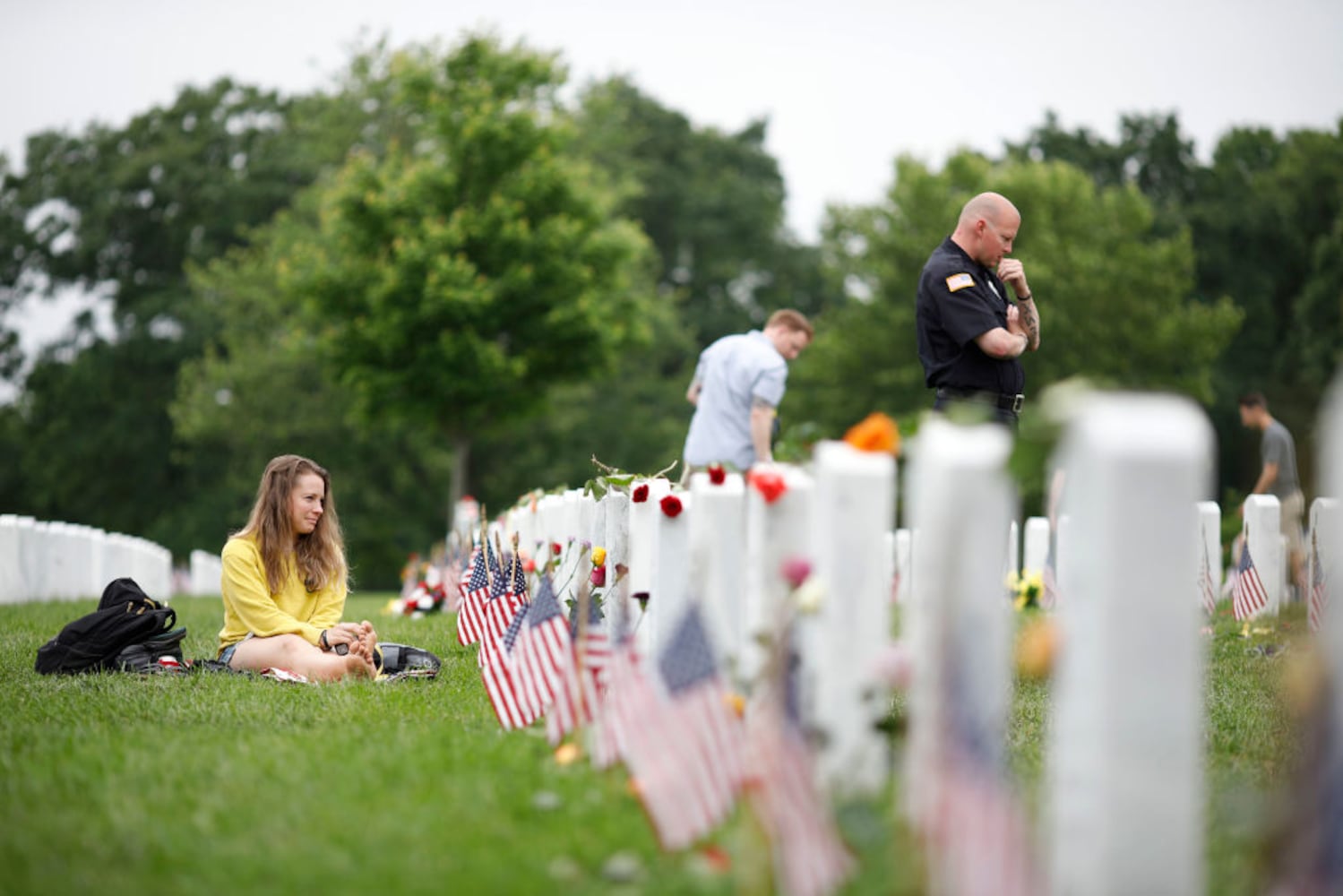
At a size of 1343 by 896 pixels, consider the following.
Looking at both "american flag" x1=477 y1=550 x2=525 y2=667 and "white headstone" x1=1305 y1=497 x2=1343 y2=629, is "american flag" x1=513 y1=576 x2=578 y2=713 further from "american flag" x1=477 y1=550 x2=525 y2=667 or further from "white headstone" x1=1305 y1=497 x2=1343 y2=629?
"white headstone" x1=1305 y1=497 x2=1343 y2=629

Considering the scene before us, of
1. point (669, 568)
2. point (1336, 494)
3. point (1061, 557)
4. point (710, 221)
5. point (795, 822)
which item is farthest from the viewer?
point (710, 221)

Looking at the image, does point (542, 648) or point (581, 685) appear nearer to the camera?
point (581, 685)

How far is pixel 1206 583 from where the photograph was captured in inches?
420

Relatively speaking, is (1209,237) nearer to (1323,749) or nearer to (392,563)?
(392,563)

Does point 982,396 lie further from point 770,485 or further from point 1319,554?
point 1319,554

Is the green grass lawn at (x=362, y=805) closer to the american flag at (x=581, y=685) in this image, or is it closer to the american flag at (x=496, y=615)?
the american flag at (x=581, y=685)

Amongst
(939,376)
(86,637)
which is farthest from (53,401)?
(939,376)

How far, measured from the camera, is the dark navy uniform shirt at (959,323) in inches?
241

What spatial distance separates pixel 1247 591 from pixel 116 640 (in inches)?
307

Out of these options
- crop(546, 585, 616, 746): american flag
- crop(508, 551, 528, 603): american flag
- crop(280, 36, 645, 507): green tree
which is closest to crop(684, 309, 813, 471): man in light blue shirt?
crop(508, 551, 528, 603): american flag

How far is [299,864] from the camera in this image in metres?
3.12

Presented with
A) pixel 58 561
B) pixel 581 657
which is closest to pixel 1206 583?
pixel 581 657

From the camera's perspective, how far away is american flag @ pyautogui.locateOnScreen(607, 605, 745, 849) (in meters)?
3.42

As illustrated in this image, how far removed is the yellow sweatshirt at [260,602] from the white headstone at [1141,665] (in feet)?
16.5
